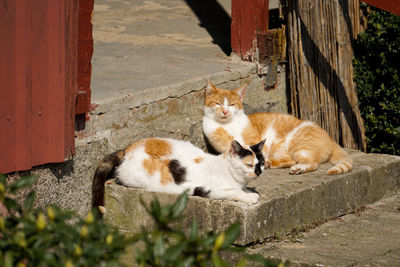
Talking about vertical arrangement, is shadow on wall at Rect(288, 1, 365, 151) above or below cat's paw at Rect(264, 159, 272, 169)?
above

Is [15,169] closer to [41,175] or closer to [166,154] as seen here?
[41,175]

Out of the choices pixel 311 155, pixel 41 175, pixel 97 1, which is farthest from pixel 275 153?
pixel 97 1

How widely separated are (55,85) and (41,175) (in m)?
0.62

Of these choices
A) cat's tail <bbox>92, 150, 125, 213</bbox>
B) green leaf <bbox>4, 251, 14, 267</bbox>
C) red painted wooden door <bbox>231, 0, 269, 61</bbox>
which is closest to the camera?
green leaf <bbox>4, 251, 14, 267</bbox>

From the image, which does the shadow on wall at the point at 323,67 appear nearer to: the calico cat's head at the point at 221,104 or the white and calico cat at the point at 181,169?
the calico cat's head at the point at 221,104

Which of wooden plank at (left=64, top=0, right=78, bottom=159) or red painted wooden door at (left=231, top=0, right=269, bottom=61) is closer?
wooden plank at (left=64, top=0, right=78, bottom=159)

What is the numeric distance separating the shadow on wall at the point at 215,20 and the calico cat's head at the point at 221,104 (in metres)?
1.52

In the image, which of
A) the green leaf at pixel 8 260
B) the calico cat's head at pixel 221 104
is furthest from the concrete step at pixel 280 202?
the green leaf at pixel 8 260

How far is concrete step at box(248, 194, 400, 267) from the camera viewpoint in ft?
14.9

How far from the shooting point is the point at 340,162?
19.2ft

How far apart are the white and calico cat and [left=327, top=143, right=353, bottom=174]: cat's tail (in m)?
1.09

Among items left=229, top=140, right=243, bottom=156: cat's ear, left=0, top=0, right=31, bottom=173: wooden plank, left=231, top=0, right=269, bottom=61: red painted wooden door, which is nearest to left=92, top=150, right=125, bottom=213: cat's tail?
left=0, top=0, right=31, bottom=173: wooden plank

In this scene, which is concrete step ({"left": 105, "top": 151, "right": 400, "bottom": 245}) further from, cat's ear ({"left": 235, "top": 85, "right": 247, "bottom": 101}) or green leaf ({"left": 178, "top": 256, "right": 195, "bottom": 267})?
green leaf ({"left": 178, "top": 256, "right": 195, "bottom": 267})

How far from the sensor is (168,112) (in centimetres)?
572
